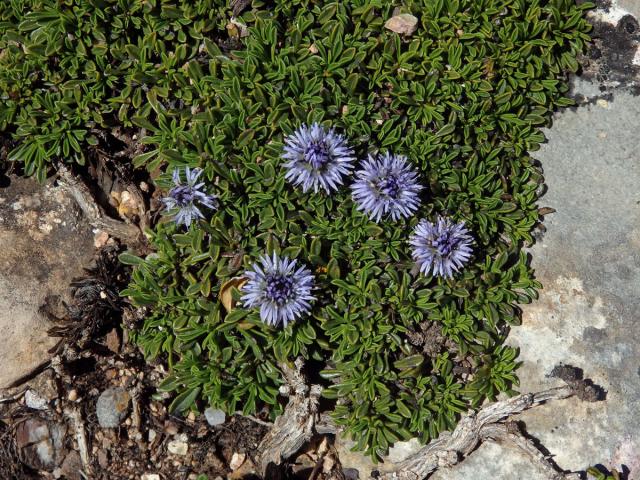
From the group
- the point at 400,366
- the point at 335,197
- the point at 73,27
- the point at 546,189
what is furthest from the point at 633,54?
the point at 73,27

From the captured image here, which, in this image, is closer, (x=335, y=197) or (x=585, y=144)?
(x=335, y=197)

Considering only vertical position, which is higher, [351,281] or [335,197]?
[335,197]

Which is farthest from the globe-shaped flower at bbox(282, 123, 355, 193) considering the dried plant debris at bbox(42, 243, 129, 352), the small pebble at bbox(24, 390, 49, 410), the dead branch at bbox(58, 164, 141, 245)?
the small pebble at bbox(24, 390, 49, 410)

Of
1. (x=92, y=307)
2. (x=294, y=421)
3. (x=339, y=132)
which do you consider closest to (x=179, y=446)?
(x=294, y=421)

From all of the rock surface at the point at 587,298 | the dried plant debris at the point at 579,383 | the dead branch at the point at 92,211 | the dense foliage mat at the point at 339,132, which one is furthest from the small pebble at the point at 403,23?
the dried plant debris at the point at 579,383

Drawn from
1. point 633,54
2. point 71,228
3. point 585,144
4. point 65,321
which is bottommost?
point 65,321

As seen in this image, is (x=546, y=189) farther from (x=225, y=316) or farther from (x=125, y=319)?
(x=125, y=319)

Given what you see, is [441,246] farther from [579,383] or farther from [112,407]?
[112,407]

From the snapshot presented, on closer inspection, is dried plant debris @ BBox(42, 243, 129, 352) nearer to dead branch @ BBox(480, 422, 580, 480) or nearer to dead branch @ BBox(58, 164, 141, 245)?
dead branch @ BBox(58, 164, 141, 245)
